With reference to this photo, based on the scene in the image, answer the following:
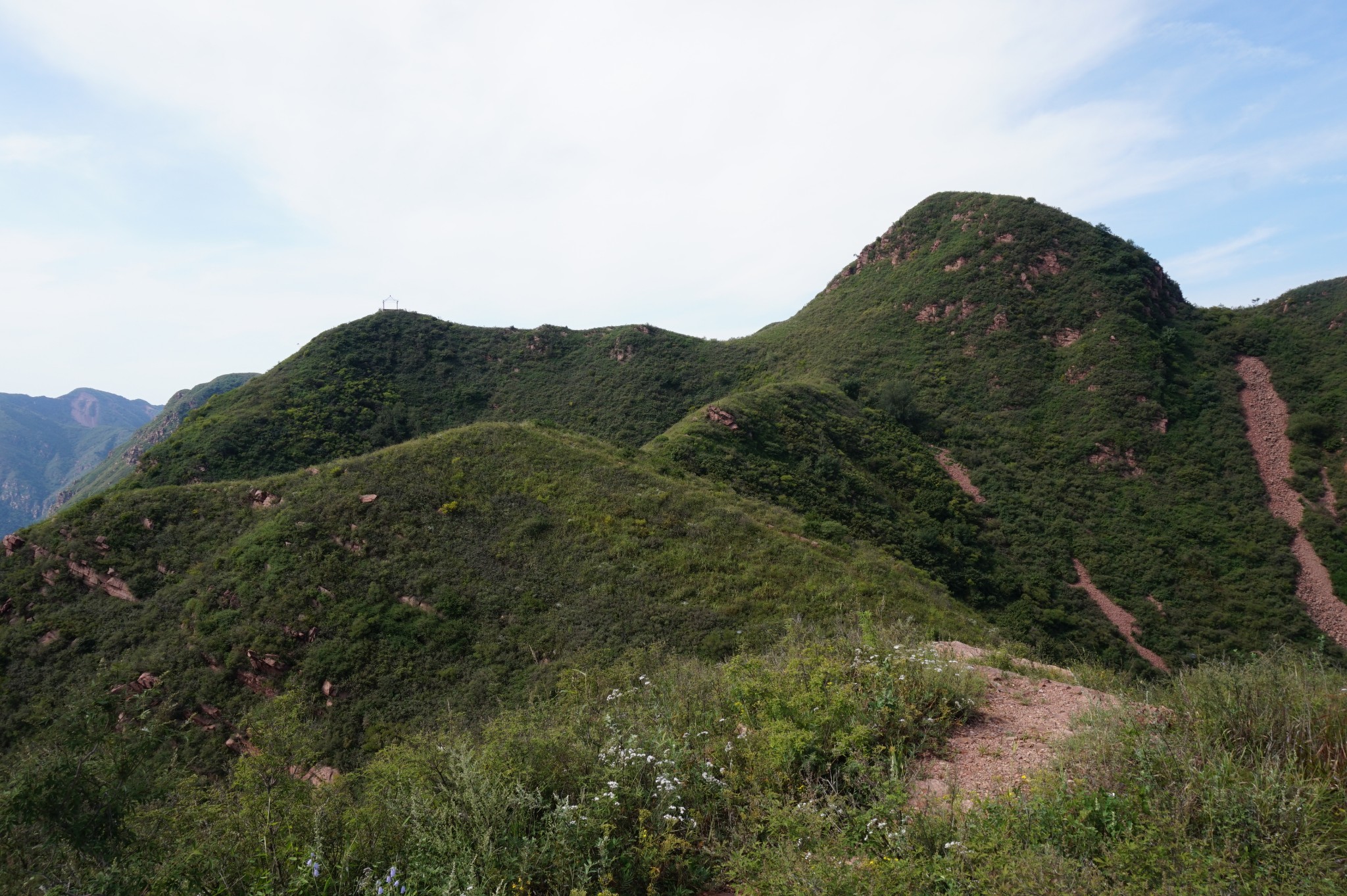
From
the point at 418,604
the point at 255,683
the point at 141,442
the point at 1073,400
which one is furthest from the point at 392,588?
the point at 141,442

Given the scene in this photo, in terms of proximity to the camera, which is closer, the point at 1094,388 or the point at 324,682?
the point at 324,682

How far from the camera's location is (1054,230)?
5103 cm

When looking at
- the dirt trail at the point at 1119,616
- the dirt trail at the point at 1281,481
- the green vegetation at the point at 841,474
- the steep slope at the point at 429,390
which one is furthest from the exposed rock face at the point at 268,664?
the dirt trail at the point at 1281,481

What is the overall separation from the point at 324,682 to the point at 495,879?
13.7m

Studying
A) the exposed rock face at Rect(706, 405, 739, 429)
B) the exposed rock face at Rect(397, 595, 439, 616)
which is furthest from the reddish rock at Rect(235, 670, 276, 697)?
the exposed rock face at Rect(706, 405, 739, 429)

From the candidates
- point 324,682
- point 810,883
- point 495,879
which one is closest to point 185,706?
point 324,682

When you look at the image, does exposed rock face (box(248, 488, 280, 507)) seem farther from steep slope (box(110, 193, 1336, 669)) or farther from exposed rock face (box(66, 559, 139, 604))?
steep slope (box(110, 193, 1336, 669))

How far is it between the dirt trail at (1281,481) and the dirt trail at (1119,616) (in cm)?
687

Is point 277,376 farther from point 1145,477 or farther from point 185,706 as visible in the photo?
point 1145,477

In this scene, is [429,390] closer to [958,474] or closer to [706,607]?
[706,607]

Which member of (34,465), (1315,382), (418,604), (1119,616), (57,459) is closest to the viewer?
(418,604)

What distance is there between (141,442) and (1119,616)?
124 meters

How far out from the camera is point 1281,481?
31.2 meters

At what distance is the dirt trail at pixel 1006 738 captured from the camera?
4.79m
